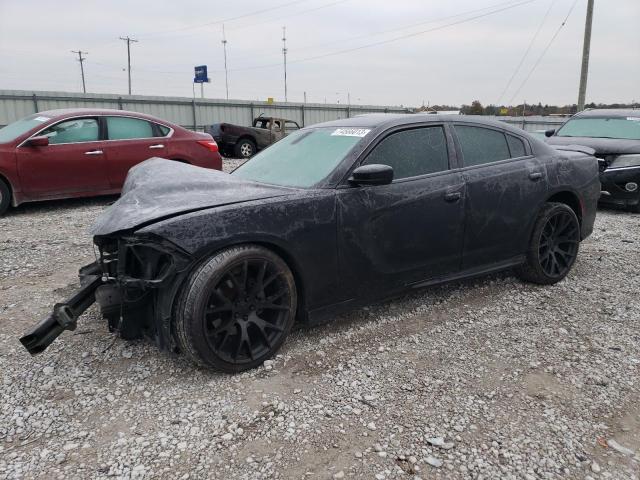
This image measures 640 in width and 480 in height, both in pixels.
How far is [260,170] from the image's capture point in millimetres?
3840

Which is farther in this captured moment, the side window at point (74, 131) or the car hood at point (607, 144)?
the car hood at point (607, 144)

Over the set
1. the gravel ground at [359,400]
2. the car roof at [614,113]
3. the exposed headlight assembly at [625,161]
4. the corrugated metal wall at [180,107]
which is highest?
the corrugated metal wall at [180,107]

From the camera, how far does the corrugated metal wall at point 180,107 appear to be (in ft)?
54.5

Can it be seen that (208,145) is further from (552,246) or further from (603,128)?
(603,128)

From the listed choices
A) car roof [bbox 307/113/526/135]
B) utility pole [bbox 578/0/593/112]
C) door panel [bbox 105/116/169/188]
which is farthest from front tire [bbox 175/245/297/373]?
utility pole [bbox 578/0/593/112]

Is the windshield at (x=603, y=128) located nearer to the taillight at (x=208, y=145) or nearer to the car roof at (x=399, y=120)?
the car roof at (x=399, y=120)

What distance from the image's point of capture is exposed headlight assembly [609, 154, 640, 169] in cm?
768

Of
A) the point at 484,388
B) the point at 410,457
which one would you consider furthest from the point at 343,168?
the point at 410,457

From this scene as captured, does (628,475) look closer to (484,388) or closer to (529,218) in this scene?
(484,388)

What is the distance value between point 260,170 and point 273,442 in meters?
2.09

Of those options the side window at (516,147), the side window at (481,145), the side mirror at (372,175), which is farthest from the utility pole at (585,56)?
the side mirror at (372,175)

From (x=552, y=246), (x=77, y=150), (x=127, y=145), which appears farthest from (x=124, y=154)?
(x=552, y=246)

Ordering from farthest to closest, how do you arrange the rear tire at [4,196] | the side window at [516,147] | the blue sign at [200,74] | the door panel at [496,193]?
the blue sign at [200,74]
the rear tire at [4,196]
the side window at [516,147]
the door panel at [496,193]

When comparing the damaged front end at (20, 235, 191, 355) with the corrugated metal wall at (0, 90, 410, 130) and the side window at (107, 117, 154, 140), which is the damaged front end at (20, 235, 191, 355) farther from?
the corrugated metal wall at (0, 90, 410, 130)
